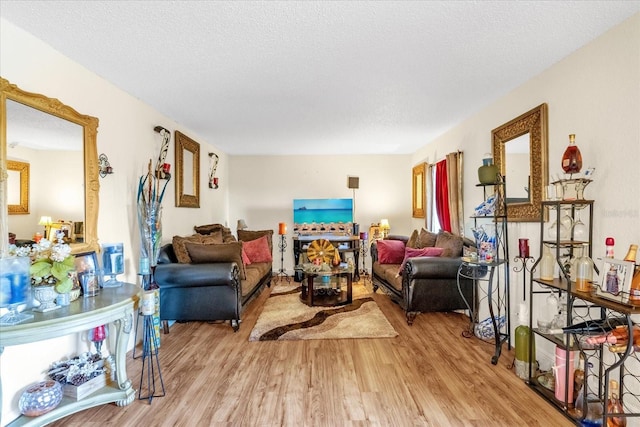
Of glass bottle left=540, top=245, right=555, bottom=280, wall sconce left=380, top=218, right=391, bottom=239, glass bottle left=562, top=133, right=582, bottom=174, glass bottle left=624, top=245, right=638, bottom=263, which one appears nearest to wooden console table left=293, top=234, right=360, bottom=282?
wall sconce left=380, top=218, right=391, bottom=239

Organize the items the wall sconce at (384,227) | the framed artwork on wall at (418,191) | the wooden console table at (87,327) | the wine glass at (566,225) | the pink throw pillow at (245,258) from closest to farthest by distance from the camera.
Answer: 1. the wooden console table at (87,327)
2. the wine glass at (566,225)
3. the pink throw pillow at (245,258)
4. the framed artwork on wall at (418,191)
5. the wall sconce at (384,227)

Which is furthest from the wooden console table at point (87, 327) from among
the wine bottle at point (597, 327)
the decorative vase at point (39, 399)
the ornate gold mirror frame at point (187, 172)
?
the wine bottle at point (597, 327)

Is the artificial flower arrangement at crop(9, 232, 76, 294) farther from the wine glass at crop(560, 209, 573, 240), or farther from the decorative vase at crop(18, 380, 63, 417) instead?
the wine glass at crop(560, 209, 573, 240)

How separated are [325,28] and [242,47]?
59cm

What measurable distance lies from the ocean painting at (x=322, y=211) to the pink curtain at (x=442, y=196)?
172cm

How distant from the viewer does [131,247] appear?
10.2 ft

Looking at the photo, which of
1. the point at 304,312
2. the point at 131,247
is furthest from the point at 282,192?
the point at 131,247

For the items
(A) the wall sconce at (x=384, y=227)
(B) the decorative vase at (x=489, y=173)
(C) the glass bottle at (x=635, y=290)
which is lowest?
(C) the glass bottle at (x=635, y=290)

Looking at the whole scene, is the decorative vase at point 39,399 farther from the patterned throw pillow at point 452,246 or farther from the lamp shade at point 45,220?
the patterned throw pillow at point 452,246

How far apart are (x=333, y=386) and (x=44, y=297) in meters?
1.84

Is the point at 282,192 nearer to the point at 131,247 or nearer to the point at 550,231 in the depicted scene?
the point at 131,247

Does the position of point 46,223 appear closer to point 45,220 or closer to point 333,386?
point 45,220

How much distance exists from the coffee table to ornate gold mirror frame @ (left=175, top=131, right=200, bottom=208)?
1.77m

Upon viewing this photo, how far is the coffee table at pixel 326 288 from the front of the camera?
4.24m
